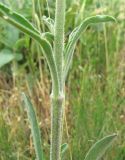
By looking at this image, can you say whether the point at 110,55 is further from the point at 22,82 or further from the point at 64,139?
the point at 64,139

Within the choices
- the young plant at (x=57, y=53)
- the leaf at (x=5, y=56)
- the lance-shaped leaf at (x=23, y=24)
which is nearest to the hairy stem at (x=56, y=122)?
the young plant at (x=57, y=53)

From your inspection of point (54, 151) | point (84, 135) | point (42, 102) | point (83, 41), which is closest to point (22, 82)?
point (42, 102)

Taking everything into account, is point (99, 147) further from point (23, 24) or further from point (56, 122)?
point (23, 24)

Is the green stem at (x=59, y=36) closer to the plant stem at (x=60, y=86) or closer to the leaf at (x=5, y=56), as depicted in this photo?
the plant stem at (x=60, y=86)

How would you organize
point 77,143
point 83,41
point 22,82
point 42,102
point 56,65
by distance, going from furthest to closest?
point 83,41, point 22,82, point 42,102, point 77,143, point 56,65

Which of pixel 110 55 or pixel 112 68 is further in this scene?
pixel 110 55

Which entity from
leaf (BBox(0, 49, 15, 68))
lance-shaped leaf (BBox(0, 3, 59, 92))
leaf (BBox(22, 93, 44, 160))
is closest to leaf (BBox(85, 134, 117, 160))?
leaf (BBox(22, 93, 44, 160))

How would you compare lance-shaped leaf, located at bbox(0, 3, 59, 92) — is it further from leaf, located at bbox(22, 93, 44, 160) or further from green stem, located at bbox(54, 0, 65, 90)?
leaf, located at bbox(22, 93, 44, 160)

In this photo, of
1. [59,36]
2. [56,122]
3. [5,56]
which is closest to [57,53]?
[59,36]
